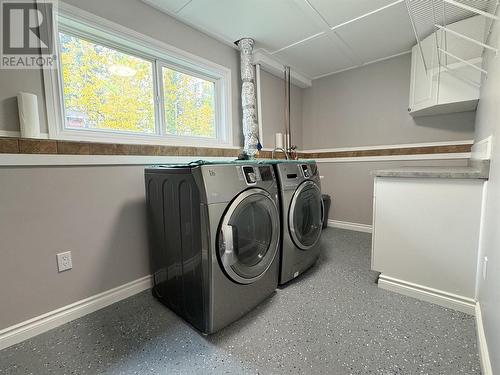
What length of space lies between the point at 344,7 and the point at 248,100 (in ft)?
3.55

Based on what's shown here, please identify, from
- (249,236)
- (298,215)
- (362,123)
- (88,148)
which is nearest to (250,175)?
(249,236)

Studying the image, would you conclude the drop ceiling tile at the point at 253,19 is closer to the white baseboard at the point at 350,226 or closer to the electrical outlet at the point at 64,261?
the electrical outlet at the point at 64,261

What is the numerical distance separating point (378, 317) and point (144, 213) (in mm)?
1702

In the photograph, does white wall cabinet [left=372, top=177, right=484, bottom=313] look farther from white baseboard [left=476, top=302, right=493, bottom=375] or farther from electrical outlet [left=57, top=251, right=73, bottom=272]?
electrical outlet [left=57, top=251, right=73, bottom=272]

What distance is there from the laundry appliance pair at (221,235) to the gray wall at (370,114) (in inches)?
69.1

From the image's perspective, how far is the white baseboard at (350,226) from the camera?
296cm

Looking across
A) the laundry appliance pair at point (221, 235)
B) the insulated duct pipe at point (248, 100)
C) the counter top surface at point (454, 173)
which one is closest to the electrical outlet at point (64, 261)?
the laundry appliance pair at point (221, 235)

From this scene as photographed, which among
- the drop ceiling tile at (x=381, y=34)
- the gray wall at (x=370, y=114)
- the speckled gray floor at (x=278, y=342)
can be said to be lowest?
the speckled gray floor at (x=278, y=342)

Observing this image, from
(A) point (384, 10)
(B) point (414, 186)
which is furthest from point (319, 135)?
(B) point (414, 186)

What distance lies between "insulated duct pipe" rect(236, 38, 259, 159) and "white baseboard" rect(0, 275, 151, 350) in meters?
1.50

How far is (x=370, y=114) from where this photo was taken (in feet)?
9.43

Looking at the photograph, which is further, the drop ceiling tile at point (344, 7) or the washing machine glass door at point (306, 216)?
the drop ceiling tile at point (344, 7)

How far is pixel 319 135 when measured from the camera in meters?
3.32

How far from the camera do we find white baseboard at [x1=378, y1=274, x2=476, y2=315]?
1.33 m
